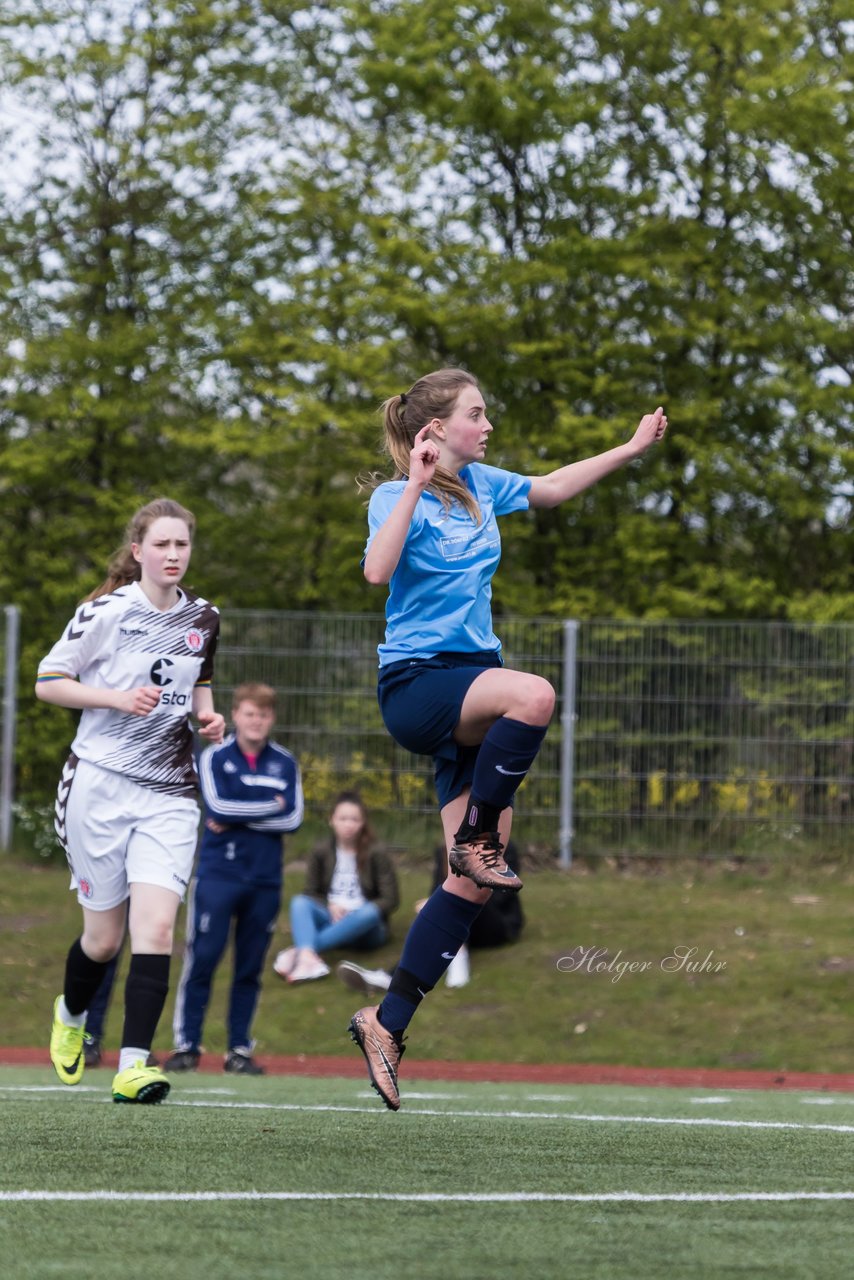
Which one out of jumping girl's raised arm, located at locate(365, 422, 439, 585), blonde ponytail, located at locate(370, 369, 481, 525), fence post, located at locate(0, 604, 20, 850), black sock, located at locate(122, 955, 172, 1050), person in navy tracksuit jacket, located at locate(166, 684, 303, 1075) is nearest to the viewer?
Answer: jumping girl's raised arm, located at locate(365, 422, 439, 585)

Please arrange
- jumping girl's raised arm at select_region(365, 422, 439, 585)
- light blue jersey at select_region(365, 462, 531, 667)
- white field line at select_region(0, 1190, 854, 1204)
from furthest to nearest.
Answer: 1. light blue jersey at select_region(365, 462, 531, 667)
2. jumping girl's raised arm at select_region(365, 422, 439, 585)
3. white field line at select_region(0, 1190, 854, 1204)

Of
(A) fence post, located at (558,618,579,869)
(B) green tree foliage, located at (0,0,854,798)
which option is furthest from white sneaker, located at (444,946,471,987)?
(B) green tree foliage, located at (0,0,854,798)

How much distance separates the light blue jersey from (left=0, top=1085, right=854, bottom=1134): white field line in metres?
1.41

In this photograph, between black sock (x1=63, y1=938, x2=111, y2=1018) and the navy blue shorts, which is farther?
black sock (x1=63, y1=938, x2=111, y2=1018)

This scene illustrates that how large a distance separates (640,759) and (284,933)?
11.1 feet

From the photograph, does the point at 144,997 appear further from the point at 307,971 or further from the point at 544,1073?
the point at 307,971

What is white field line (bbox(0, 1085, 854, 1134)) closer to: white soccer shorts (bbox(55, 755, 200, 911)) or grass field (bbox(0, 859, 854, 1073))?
white soccer shorts (bbox(55, 755, 200, 911))

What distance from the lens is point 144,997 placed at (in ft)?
19.6

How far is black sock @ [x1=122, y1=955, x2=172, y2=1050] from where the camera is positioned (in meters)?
5.90

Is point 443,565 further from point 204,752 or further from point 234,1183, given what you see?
point 204,752

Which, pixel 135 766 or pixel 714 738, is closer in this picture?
pixel 135 766

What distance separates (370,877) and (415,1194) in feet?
29.3

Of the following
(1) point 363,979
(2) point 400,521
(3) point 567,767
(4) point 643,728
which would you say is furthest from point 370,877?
(2) point 400,521

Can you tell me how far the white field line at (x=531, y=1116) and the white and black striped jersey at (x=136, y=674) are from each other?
43.8 inches
